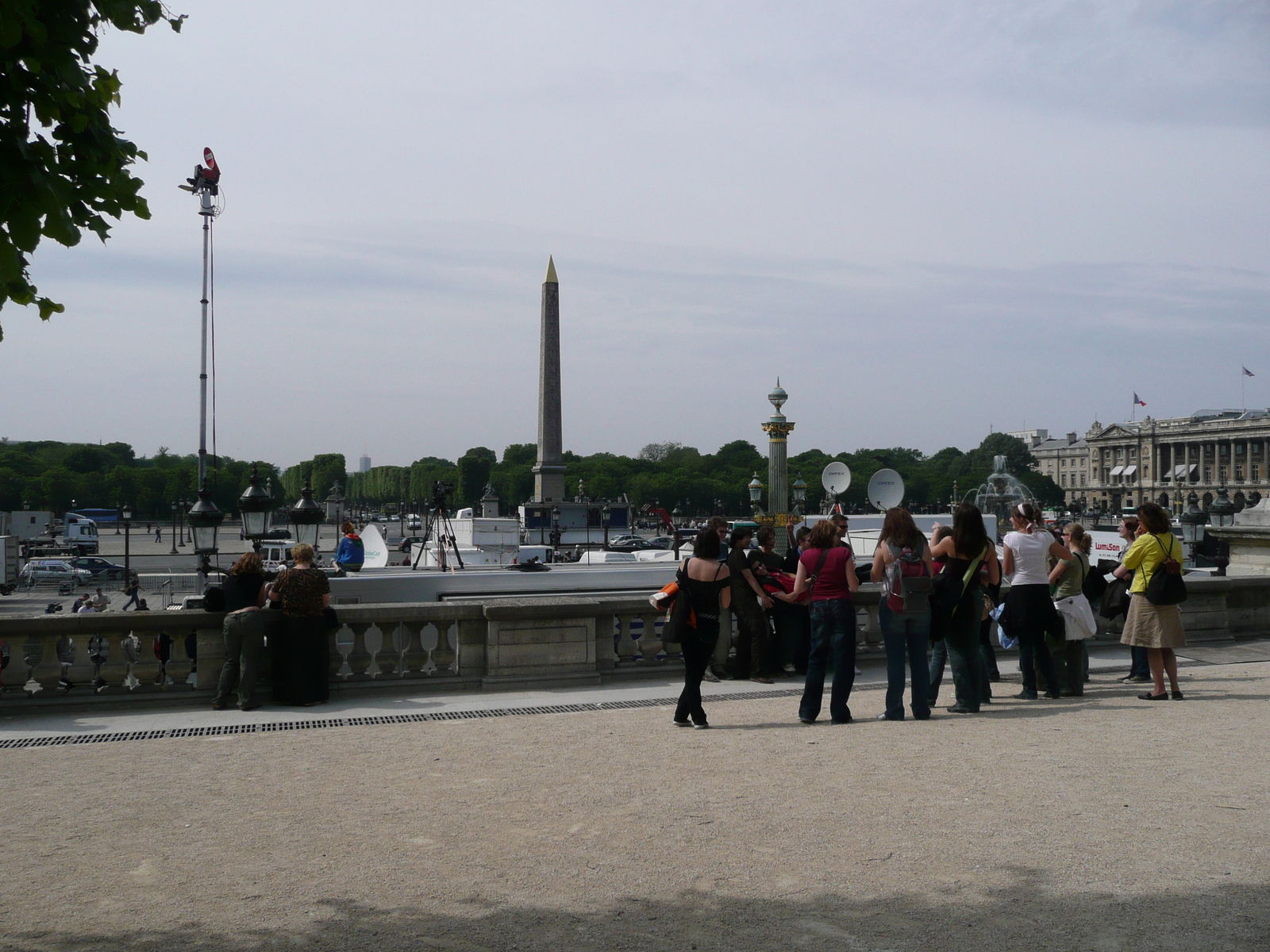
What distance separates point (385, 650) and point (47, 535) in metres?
86.5

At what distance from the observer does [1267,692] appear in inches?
393

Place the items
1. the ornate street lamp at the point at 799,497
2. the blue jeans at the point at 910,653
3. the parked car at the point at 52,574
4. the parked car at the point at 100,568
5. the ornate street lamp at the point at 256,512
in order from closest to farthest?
the blue jeans at the point at 910,653
the ornate street lamp at the point at 256,512
the parked car at the point at 52,574
the ornate street lamp at the point at 799,497
the parked car at the point at 100,568

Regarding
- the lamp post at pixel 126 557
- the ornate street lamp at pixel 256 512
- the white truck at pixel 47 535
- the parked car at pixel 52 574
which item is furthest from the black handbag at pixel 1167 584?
the white truck at pixel 47 535

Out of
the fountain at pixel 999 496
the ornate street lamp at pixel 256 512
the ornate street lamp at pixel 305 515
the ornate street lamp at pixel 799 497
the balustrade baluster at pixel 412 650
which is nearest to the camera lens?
the balustrade baluster at pixel 412 650

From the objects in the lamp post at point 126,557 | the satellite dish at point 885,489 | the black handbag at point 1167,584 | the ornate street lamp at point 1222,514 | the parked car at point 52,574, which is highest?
the satellite dish at point 885,489

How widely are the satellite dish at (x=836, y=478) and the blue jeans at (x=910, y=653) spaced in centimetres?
3325

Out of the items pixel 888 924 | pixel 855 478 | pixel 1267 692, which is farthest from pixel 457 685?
pixel 855 478

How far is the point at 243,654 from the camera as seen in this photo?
31.4ft

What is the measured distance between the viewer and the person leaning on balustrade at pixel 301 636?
9602 millimetres

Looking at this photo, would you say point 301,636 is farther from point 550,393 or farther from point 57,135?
point 550,393

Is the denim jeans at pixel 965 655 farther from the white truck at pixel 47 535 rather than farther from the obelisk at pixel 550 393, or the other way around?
the white truck at pixel 47 535

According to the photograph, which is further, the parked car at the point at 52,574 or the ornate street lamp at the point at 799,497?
the ornate street lamp at the point at 799,497

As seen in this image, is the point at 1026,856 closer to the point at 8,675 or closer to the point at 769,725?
the point at 769,725

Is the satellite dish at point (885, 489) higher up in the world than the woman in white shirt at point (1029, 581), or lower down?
higher up
